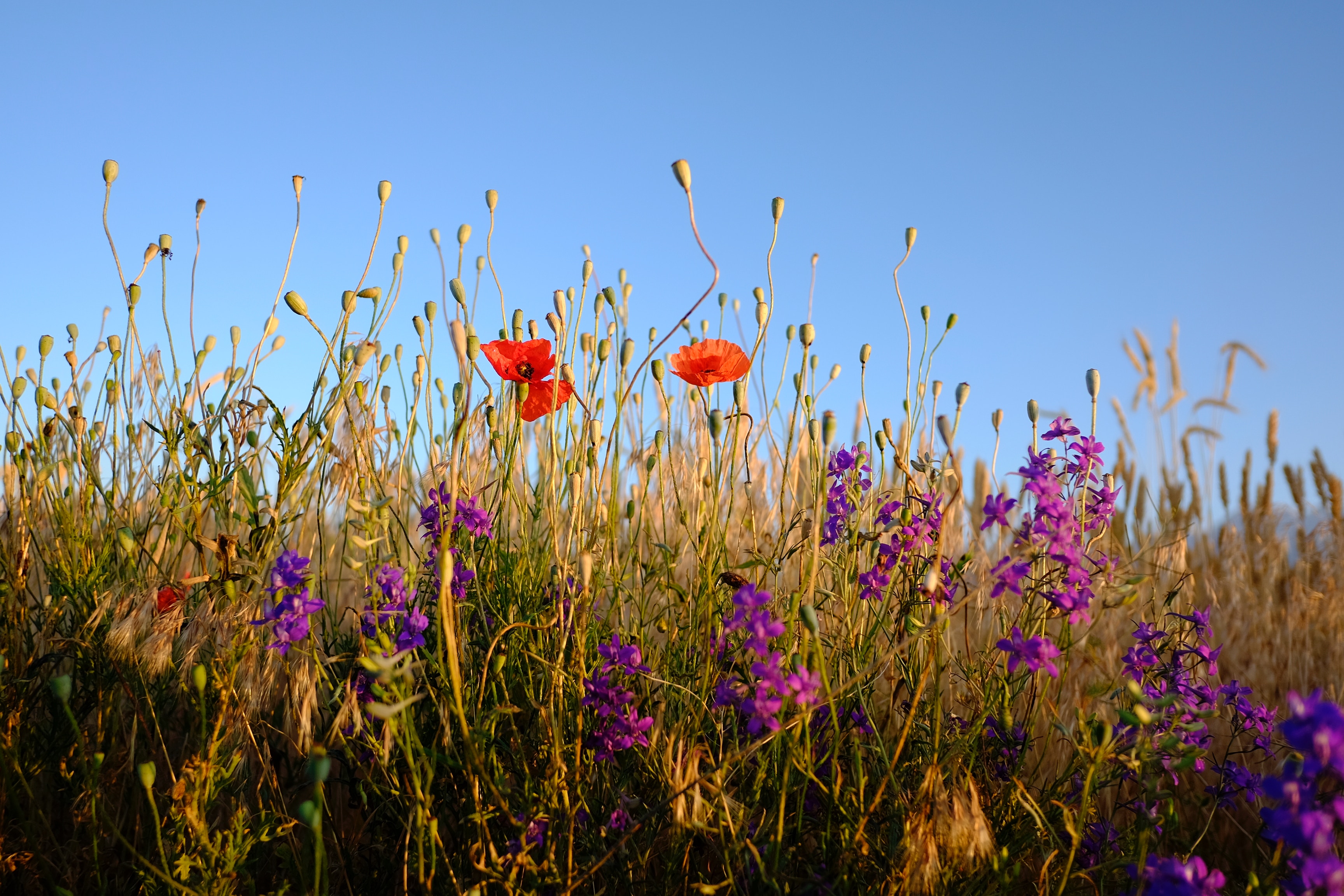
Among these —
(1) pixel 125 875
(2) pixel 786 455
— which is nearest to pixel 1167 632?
(2) pixel 786 455

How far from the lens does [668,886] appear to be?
113cm

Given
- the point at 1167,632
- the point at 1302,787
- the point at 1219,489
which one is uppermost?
the point at 1219,489

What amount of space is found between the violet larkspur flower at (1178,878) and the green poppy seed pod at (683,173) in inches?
39.0

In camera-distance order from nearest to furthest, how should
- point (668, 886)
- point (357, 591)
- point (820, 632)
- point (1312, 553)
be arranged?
point (668, 886) < point (820, 632) < point (357, 591) < point (1312, 553)

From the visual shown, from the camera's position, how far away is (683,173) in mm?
1321

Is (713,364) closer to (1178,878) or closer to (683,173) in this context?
(683,173)

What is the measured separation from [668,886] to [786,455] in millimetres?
732

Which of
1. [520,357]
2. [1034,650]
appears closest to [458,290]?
[520,357]

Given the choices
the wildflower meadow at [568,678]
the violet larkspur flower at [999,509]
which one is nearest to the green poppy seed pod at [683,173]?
the wildflower meadow at [568,678]

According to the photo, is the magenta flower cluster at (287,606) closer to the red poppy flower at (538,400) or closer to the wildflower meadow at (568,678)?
the wildflower meadow at (568,678)

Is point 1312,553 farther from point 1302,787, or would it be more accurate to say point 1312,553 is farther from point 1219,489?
point 1302,787

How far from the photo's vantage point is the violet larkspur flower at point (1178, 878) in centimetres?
84

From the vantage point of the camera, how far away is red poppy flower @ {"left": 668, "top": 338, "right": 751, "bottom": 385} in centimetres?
170

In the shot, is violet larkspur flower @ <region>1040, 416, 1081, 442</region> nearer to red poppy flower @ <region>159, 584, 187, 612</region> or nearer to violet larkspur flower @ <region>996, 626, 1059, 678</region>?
violet larkspur flower @ <region>996, 626, 1059, 678</region>
